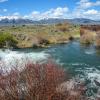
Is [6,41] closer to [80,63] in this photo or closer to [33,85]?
[80,63]

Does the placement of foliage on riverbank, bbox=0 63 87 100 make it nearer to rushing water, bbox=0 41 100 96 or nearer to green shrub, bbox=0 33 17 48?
rushing water, bbox=0 41 100 96

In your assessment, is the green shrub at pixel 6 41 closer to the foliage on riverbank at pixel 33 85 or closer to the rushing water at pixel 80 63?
the rushing water at pixel 80 63

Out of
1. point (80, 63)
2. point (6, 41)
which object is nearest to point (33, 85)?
point (80, 63)

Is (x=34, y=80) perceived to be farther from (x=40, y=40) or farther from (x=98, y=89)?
(x=40, y=40)

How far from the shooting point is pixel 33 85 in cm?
2027

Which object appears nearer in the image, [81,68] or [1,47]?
[81,68]

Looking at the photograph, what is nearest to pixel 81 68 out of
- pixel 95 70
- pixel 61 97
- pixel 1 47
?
pixel 95 70

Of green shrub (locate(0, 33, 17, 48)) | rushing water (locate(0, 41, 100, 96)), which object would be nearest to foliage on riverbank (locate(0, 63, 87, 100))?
rushing water (locate(0, 41, 100, 96))

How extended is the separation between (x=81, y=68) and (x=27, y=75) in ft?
75.0

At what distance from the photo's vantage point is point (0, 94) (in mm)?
20312

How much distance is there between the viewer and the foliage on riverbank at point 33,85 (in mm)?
19953

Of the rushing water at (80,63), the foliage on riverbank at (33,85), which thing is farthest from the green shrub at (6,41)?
the foliage on riverbank at (33,85)

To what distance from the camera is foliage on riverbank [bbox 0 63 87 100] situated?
20.0 m

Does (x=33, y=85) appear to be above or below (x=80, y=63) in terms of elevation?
above
